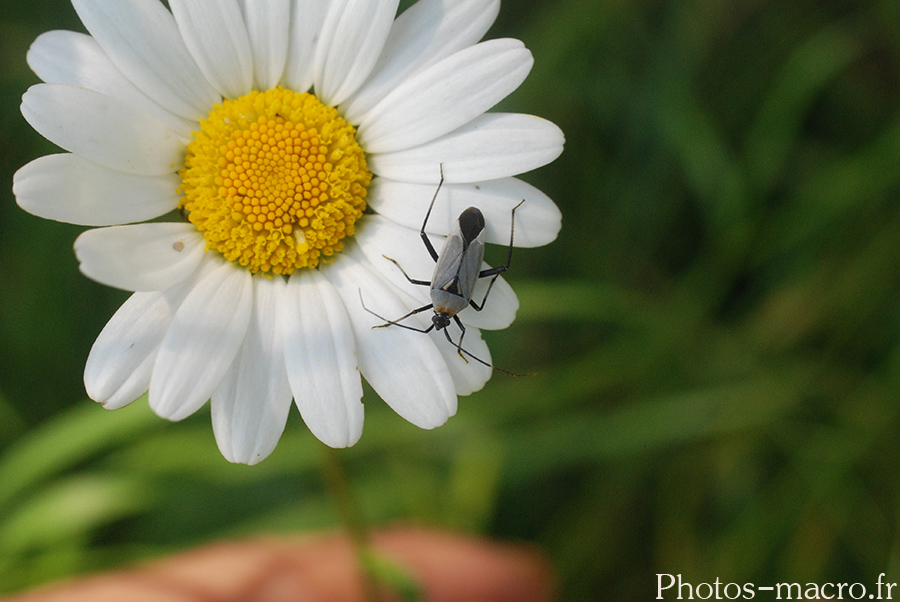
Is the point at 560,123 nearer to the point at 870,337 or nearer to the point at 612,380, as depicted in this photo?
the point at 612,380

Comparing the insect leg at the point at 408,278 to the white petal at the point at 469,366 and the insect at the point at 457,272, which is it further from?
the white petal at the point at 469,366

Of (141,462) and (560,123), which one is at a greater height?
(560,123)

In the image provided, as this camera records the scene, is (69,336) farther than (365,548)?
Yes

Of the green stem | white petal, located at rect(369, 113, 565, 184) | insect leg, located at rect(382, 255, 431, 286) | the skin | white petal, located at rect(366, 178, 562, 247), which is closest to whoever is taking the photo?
white petal, located at rect(369, 113, 565, 184)

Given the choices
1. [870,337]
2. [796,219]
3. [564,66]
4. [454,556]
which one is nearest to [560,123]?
[564,66]

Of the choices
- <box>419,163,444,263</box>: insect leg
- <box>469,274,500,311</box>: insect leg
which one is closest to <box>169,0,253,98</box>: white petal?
<box>419,163,444,263</box>: insect leg

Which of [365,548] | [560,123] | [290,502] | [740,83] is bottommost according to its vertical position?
[365,548]

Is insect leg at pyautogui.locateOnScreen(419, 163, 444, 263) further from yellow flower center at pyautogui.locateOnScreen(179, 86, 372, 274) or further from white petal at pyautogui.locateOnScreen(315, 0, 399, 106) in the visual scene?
white petal at pyautogui.locateOnScreen(315, 0, 399, 106)
